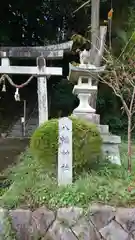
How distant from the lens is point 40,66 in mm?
7906

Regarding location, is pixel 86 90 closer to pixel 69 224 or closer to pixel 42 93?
pixel 42 93

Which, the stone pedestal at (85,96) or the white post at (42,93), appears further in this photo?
the white post at (42,93)

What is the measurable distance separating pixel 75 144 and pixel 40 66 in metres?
Answer: 4.40

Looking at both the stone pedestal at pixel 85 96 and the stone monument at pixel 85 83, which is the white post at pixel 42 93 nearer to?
the stone monument at pixel 85 83

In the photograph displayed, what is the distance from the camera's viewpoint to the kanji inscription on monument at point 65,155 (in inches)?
148

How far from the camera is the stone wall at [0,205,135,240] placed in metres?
3.33

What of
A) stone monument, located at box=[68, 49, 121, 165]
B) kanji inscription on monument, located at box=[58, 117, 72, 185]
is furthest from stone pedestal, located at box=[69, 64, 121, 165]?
kanji inscription on monument, located at box=[58, 117, 72, 185]

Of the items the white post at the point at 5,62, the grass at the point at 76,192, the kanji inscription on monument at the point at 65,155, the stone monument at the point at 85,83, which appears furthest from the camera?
the white post at the point at 5,62

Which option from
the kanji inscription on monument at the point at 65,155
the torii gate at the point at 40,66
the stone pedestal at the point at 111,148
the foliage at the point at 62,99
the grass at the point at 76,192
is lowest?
the foliage at the point at 62,99

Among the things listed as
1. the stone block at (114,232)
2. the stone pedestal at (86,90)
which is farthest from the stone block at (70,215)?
the stone pedestal at (86,90)

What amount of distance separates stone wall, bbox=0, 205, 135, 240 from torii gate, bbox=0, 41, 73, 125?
4391mm

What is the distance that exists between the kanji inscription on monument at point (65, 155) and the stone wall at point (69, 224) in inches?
17.6

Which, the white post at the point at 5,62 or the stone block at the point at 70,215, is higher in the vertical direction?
the white post at the point at 5,62

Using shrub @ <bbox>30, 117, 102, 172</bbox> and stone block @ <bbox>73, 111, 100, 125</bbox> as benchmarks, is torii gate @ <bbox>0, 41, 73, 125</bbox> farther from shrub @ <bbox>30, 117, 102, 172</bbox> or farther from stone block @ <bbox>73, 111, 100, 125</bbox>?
shrub @ <bbox>30, 117, 102, 172</bbox>
